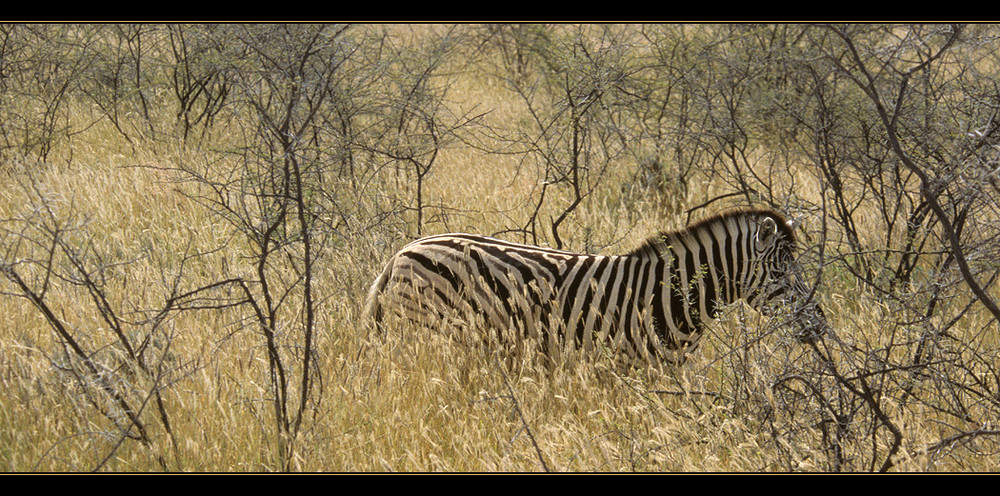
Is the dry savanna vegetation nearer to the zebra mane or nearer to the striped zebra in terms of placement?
the striped zebra

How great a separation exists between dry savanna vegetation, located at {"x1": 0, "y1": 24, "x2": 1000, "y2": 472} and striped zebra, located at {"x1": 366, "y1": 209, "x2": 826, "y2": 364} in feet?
0.53

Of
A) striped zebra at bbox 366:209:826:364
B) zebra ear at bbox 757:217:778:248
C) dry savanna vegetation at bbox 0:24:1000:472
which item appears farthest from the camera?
striped zebra at bbox 366:209:826:364

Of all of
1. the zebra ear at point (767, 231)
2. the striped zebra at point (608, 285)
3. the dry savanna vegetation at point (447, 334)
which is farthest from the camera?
the striped zebra at point (608, 285)

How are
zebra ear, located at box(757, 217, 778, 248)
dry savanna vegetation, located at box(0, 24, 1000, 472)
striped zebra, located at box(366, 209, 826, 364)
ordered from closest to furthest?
dry savanna vegetation, located at box(0, 24, 1000, 472) < zebra ear, located at box(757, 217, 778, 248) < striped zebra, located at box(366, 209, 826, 364)

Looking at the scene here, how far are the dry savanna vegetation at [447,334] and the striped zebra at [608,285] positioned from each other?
0.53ft

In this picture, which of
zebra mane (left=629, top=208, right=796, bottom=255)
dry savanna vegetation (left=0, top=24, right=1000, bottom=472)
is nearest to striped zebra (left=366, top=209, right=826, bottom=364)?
zebra mane (left=629, top=208, right=796, bottom=255)

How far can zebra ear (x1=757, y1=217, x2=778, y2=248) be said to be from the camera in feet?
12.1

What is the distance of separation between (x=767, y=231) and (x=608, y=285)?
2.66ft

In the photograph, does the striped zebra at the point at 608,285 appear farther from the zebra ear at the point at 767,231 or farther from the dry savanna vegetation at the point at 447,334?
the dry savanna vegetation at the point at 447,334

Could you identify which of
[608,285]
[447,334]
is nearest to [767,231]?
[608,285]

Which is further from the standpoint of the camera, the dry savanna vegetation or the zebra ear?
the zebra ear

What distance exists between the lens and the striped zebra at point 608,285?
3.87 m

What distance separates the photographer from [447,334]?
12.9 feet

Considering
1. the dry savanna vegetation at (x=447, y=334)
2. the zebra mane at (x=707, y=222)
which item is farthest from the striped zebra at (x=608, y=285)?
the dry savanna vegetation at (x=447, y=334)
